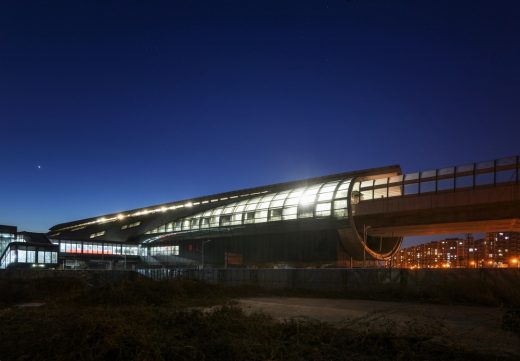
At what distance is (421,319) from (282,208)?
48.4 meters

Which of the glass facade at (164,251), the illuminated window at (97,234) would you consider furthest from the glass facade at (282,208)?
the illuminated window at (97,234)

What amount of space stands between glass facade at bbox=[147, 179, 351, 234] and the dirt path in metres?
34.8

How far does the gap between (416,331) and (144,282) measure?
14724 millimetres

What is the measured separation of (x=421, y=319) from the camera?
49.9 feet

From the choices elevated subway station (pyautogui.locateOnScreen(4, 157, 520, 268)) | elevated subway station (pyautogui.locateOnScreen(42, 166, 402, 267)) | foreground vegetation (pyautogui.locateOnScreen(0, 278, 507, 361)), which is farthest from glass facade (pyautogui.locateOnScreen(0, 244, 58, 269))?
foreground vegetation (pyautogui.locateOnScreen(0, 278, 507, 361))

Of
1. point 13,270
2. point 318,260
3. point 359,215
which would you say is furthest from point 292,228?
point 13,270

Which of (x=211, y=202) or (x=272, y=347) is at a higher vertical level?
(x=211, y=202)

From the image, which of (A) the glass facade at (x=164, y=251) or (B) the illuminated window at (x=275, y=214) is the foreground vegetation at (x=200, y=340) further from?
(A) the glass facade at (x=164, y=251)

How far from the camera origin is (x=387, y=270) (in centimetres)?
2386

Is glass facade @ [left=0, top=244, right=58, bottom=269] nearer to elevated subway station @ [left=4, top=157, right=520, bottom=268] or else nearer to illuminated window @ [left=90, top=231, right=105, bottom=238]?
elevated subway station @ [left=4, top=157, right=520, bottom=268]

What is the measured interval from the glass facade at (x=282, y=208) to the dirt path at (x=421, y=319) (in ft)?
114

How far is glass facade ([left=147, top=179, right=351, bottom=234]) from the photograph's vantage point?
5741 cm

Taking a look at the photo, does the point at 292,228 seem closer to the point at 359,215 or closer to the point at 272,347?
the point at 359,215

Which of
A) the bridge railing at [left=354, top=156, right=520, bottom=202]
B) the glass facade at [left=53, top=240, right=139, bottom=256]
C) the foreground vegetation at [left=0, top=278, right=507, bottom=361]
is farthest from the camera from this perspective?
the glass facade at [left=53, top=240, right=139, bottom=256]
